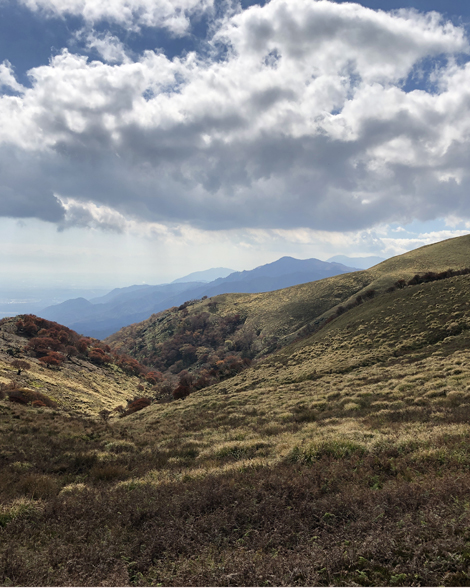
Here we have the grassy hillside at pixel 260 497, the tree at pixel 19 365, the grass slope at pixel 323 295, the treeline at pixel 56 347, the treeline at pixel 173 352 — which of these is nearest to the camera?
the grassy hillside at pixel 260 497

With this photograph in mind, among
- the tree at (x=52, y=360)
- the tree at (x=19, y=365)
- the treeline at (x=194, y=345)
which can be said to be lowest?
the treeline at (x=194, y=345)

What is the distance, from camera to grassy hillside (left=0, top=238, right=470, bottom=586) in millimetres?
4641

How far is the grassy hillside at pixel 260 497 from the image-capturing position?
4641 mm

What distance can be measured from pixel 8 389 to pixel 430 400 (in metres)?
38.2

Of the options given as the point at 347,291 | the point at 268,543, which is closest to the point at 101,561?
the point at 268,543

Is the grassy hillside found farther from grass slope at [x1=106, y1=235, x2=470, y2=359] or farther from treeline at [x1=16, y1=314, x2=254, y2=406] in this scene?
grass slope at [x1=106, y1=235, x2=470, y2=359]

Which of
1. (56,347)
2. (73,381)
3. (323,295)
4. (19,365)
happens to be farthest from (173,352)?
(19,365)

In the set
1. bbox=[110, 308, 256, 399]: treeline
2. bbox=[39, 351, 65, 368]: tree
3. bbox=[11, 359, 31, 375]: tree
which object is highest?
bbox=[11, 359, 31, 375]: tree

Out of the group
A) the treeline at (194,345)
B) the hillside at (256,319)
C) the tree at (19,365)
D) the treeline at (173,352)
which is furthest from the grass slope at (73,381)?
the treeline at (194,345)

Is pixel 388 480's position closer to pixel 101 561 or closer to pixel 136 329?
pixel 101 561

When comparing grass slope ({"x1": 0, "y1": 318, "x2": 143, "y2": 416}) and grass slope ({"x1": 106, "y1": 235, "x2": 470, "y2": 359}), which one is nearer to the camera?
grass slope ({"x1": 0, "y1": 318, "x2": 143, "y2": 416})

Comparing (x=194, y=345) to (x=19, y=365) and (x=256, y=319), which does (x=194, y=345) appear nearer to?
(x=256, y=319)

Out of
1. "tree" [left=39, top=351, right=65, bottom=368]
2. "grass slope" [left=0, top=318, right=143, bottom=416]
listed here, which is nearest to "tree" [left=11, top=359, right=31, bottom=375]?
"grass slope" [left=0, top=318, right=143, bottom=416]

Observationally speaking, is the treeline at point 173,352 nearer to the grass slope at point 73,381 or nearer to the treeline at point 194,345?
the treeline at point 194,345
